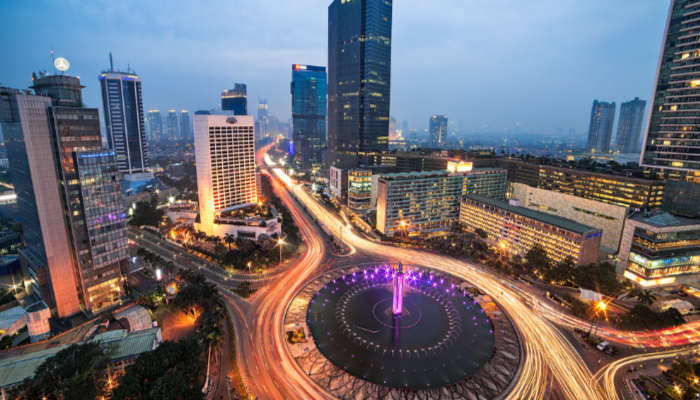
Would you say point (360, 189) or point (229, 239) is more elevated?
point (360, 189)

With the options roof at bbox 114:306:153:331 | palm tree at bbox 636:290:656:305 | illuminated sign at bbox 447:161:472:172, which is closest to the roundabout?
roof at bbox 114:306:153:331

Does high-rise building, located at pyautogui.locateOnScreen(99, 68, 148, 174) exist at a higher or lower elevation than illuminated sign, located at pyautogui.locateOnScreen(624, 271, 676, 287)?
higher

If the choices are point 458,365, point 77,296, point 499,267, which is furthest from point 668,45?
point 77,296

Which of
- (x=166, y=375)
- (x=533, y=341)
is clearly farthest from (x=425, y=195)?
(x=166, y=375)

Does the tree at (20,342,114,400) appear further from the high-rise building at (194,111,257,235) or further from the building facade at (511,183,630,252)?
the building facade at (511,183,630,252)

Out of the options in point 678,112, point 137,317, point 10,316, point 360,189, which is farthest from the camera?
point 360,189

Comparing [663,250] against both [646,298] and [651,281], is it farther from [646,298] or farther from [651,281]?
[646,298]

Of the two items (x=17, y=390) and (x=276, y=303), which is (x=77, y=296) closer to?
(x=17, y=390)

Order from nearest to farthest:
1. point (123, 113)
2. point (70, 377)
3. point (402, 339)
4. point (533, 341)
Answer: point (70, 377)
point (533, 341)
point (402, 339)
point (123, 113)
